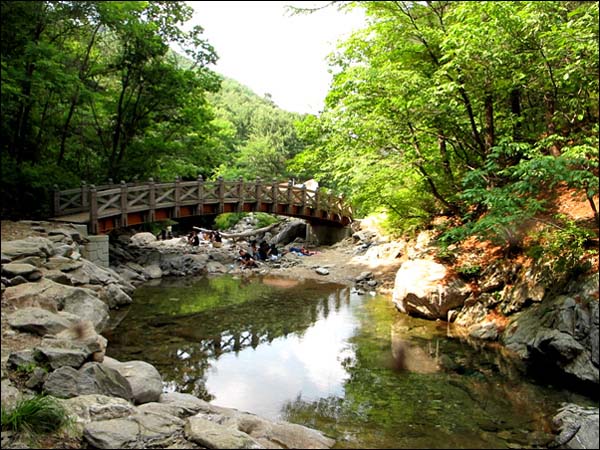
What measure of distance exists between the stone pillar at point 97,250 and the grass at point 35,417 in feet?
29.5

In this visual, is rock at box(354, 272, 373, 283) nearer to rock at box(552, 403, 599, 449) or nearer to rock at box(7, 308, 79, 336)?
rock at box(552, 403, 599, 449)

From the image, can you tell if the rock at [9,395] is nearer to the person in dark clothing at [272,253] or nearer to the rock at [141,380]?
the rock at [141,380]

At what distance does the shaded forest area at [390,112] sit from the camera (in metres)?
7.12

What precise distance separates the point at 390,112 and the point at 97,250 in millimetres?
8570

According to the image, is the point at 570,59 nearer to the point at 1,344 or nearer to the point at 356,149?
the point at 356,149

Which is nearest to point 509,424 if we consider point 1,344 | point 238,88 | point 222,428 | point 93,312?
point 222,428

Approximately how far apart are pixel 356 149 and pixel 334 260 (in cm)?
776

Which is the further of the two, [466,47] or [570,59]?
[466,47]

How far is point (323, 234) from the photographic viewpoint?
73.7 ft

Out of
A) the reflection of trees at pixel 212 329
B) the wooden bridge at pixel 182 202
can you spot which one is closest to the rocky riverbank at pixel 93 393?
the reflection of trees at pixel 212 329

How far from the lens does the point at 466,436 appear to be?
5000 millimetres

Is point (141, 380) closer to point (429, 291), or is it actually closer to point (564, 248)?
point (429, 291)

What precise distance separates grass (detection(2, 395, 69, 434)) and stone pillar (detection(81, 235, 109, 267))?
900cm

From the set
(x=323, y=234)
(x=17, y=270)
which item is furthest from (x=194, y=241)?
(x=17, y=270)
